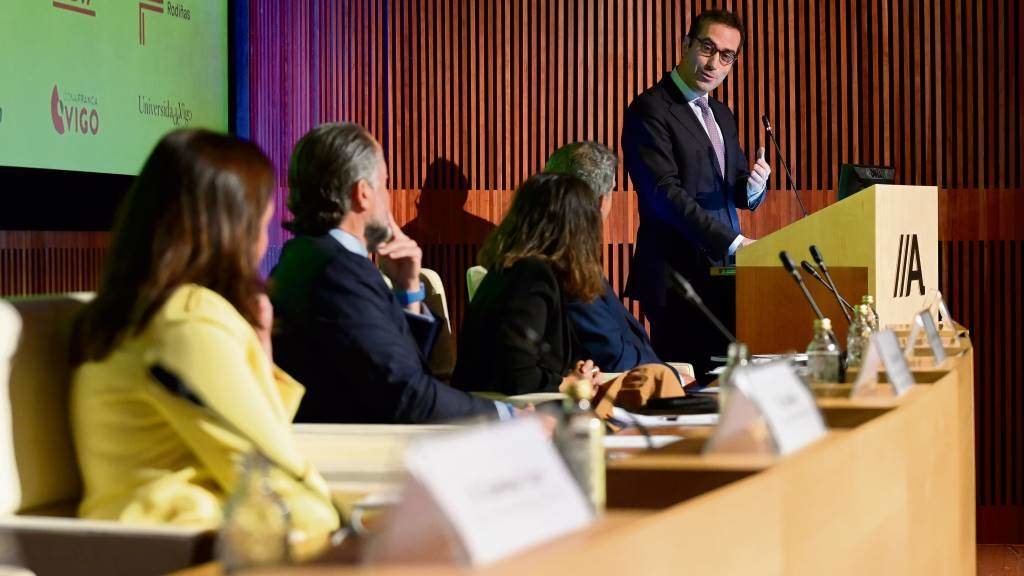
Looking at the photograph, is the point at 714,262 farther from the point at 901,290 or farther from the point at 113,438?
the point at 113,438

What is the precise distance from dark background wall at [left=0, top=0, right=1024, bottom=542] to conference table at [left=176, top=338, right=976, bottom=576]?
3628 mm

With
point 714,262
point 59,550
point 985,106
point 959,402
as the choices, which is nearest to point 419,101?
point 714,262

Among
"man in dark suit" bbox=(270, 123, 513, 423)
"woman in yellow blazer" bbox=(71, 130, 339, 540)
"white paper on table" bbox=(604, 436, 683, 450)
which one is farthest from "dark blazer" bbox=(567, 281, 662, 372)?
"woman in yellow blazer" bbox=(71, 130, 339, 540)

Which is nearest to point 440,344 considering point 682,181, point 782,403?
point 682,181

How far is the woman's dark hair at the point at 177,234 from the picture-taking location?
2268 mm

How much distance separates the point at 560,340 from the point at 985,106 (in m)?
3.64

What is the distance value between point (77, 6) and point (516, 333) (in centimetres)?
222

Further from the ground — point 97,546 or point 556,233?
point 556,233

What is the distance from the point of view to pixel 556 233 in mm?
4020

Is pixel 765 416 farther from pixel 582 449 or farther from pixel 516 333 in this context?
pixel 516 333

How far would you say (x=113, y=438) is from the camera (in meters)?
2.29

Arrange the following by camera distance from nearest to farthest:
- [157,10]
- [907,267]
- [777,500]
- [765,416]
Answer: [777,500] < [765,416] < [907,267] < [157,10]

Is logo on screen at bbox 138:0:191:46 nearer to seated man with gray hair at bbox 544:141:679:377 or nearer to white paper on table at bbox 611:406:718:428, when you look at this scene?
seated man with gray hair at bbox 544:141:679:377

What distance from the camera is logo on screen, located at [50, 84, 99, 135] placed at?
15.9 ft
